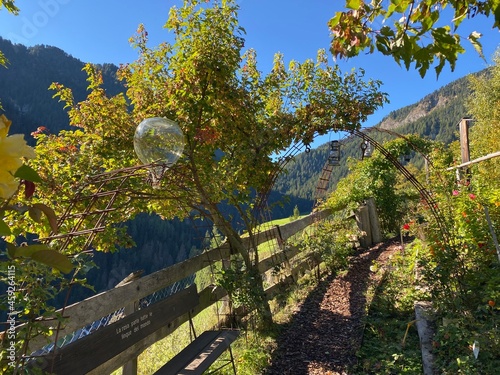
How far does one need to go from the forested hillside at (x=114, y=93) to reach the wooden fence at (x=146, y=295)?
2586 inches

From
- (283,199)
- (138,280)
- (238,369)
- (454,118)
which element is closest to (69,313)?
(138,280)

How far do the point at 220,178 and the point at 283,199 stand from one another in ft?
2.84

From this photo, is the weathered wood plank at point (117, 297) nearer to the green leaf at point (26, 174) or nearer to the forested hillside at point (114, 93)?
the green leaf at point (26, 174)

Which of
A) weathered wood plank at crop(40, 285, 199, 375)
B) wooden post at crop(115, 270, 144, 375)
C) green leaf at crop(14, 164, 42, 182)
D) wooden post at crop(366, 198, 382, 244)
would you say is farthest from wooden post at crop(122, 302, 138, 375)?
wooden post at crop(366, 198, 382, 244)

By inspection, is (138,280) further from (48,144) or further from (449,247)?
(449,247)

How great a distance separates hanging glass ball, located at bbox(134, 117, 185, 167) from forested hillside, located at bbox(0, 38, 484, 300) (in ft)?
224

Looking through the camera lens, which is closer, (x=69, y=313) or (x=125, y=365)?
(x=69, y=313)

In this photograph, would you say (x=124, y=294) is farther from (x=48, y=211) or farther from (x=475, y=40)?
(x=475, y=40)

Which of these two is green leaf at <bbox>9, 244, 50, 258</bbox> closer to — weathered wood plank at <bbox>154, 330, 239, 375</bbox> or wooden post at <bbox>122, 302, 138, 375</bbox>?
weathered wood plank at <bbox>154, 330, 239, 375</bbox>

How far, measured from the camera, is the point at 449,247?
3711mm

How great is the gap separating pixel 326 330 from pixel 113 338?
7.92 ft

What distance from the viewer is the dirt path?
10.6 ft

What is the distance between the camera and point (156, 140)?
2225mm

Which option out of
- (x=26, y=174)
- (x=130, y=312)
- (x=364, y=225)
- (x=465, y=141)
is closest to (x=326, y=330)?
(x=130, y=312)
